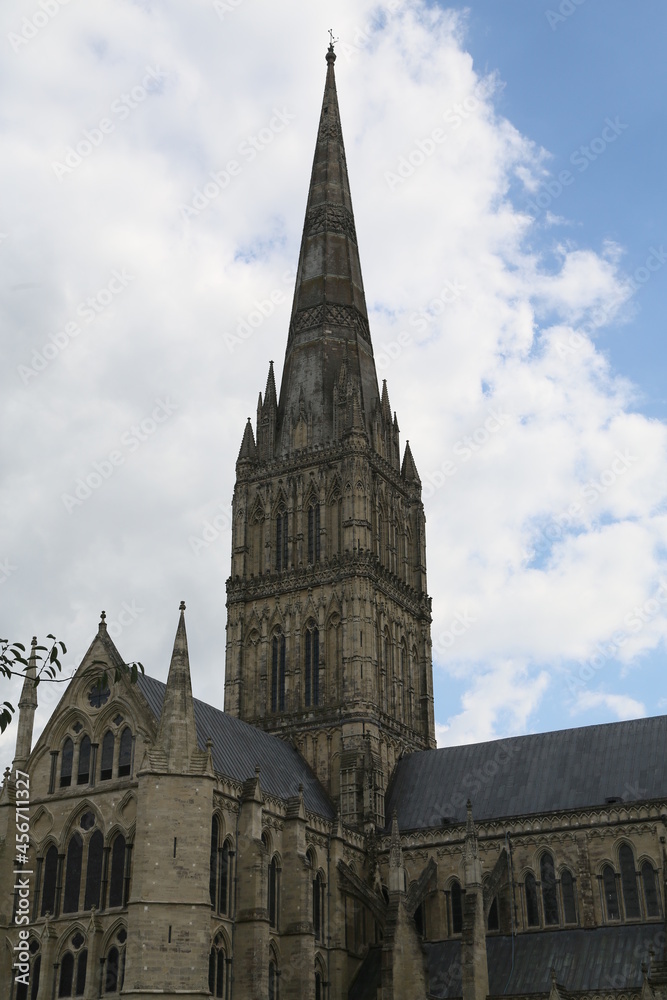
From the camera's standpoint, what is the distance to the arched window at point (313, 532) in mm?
58594

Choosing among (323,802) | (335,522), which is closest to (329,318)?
(335,522)

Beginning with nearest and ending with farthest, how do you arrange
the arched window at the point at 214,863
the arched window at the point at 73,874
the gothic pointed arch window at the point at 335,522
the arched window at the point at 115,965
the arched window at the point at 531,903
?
the arched window at the point at 115,965
the arched window at the point at 214,863
the arched window at the point at 73,874
the arched window at the point at 531,903
the gothic pointed arch window at the point at 335,522

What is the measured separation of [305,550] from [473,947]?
72.4ft

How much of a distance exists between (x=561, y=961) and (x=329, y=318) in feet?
116

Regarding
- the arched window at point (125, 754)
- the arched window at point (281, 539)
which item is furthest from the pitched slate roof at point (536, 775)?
the arched window at point (125, 754)

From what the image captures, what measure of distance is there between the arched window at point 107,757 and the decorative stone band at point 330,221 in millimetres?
35650

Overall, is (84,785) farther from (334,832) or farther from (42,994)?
(334,832)

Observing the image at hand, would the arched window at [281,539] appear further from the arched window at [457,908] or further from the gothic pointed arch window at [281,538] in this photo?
the arched window at [457,908]

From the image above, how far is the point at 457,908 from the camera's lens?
48.8 meters

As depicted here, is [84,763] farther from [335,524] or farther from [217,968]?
[335,524]

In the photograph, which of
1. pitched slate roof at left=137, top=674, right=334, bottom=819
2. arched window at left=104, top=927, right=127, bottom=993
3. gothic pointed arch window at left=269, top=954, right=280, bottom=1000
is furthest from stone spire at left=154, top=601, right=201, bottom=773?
gothic pointed arch window at left=269, top=954, right=280, bottom=1000

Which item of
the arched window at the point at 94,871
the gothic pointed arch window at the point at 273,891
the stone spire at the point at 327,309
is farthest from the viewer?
the stone spire at the point at 327,309

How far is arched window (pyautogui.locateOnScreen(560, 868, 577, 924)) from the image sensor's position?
153ft

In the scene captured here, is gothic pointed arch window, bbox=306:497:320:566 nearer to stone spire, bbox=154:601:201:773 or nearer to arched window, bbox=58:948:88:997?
stone spire, bbox=154:601:201:773
